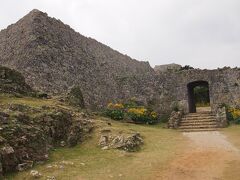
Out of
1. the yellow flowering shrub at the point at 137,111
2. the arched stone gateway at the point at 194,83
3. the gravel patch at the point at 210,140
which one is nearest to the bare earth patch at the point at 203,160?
the gravel patch at the point at 210,140

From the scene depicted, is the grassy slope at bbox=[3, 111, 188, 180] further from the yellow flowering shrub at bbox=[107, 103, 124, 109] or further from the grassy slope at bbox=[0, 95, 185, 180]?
the yellow flowering shrub at bbox=[107, 103, 124, 109]

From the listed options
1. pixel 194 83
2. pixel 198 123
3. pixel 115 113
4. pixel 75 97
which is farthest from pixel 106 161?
pixel 194 83

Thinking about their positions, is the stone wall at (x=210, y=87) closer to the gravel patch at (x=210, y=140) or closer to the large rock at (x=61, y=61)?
the large rock at (x=61, y=61)

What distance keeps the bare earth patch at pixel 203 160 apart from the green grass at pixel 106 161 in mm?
469

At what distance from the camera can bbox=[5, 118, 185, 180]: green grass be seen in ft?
36.4

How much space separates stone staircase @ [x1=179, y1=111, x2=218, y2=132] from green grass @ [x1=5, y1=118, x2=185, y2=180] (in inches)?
237

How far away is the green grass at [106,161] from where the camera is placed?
1110 cm

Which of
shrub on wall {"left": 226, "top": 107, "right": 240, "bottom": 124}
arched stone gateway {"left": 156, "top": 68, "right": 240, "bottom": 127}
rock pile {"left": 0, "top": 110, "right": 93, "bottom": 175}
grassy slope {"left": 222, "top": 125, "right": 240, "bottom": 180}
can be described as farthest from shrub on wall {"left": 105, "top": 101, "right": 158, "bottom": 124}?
rock pile {"left": 0, "top": 110, "right": 93, "bottom": 175}

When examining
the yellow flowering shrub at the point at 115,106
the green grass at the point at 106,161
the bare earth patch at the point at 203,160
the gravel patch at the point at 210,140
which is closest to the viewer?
the green grass at the point at 106,161

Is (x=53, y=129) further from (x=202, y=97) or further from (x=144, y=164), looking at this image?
(x=202, y=97)

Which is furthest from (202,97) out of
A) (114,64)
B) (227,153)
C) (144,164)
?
(144,164)

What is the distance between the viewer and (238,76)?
26.8 metres

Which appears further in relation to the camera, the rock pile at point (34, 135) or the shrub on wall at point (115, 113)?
the shrub on wall at point (115, 113)

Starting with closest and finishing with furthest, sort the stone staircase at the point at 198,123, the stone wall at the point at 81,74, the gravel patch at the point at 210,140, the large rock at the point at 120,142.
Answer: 1. the large rock at the point at 120,142
2. the gravel patch at the point at 210,140
3. the stone staircase at the point at 198,123
4. the stone wall at the point at 81,74
